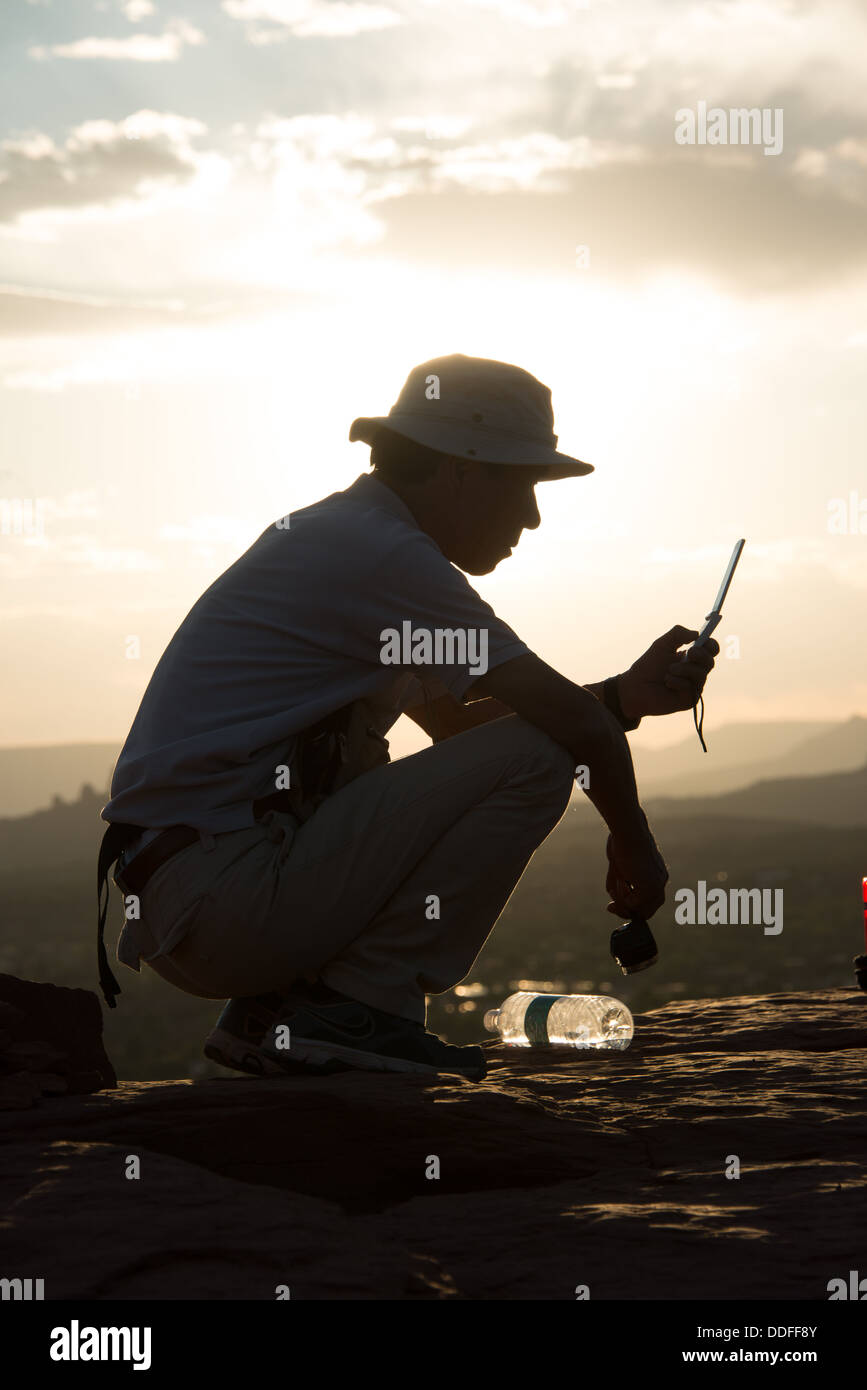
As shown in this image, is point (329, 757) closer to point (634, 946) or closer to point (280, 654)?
point (280, 654)

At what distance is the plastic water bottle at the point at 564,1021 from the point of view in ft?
14.4

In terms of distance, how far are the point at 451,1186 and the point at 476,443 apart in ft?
5.77

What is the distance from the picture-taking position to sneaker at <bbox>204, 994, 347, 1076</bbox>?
132 inches


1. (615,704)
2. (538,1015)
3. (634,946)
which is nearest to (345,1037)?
(634,946)

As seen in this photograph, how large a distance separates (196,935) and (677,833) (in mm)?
91068

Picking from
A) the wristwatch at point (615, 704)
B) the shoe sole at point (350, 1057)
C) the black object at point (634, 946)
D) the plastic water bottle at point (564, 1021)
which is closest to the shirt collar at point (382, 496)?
the wristwatch at point (615, 704)

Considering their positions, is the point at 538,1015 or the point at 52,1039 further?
the point at 538,1015

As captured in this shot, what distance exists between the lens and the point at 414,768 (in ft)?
10.8

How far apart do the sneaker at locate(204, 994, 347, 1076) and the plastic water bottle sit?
1.11 m

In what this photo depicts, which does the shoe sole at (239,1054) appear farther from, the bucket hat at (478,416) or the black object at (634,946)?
the bucket hat at (478,416)

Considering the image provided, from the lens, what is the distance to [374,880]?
323cm
